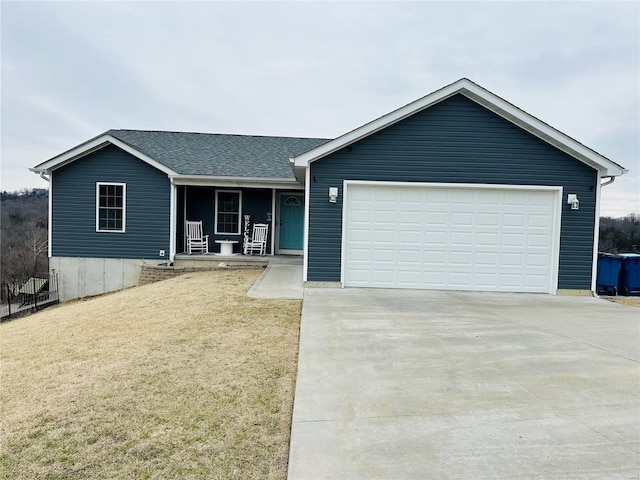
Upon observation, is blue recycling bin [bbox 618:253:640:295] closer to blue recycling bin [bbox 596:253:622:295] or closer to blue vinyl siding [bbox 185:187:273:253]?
blue recycling bin [bbox 596:253:622:295]

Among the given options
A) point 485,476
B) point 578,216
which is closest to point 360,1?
point 578,216

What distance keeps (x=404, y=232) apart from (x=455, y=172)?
1820mm

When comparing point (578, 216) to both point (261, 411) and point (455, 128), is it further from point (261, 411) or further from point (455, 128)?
point (261, 411)

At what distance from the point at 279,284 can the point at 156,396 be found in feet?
19.1

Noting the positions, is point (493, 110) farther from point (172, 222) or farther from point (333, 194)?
point (172, 222)

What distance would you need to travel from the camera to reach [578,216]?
9680 millimetres

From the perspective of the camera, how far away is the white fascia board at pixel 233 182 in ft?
42.8

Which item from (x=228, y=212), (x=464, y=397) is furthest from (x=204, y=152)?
(x=464, y=397)

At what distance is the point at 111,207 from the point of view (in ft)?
42.7

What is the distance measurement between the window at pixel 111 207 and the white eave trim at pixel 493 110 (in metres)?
6.72

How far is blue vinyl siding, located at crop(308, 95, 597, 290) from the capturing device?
9617 millimetres

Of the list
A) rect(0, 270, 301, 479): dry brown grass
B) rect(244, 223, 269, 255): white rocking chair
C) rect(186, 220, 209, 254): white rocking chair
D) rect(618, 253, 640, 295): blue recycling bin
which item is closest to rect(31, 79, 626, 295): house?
rect(618, 253, 640, 295): blue recycling bin

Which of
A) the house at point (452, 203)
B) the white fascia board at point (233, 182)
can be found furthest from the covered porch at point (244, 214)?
the house at point (452, 203)

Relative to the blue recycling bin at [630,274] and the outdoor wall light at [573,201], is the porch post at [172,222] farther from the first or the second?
the blue recycling bin at [630,274]
